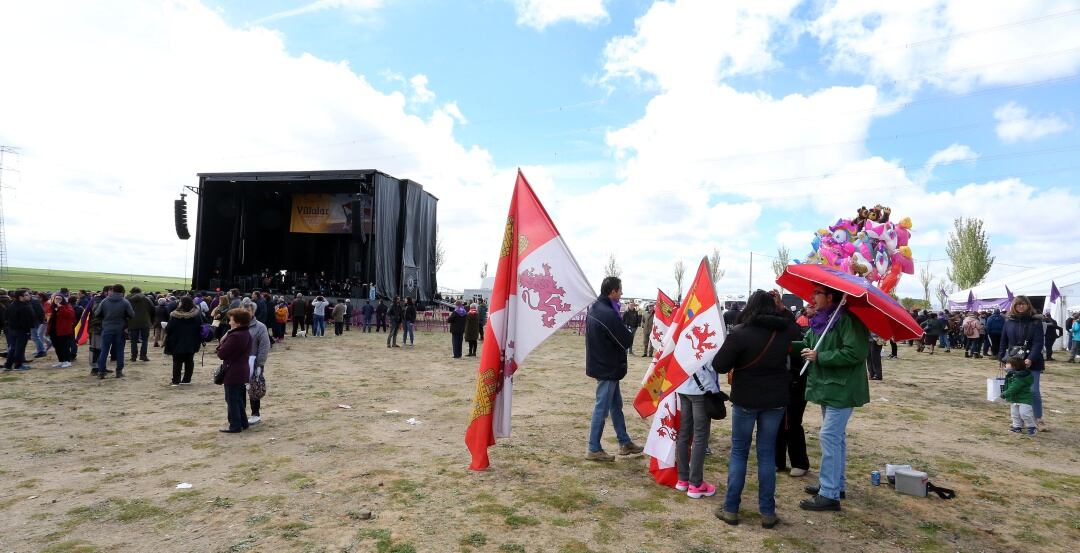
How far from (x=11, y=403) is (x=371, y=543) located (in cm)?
771

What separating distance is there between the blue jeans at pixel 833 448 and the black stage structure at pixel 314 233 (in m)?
23.1

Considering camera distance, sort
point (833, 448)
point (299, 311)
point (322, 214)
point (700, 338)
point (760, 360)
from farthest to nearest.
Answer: point (322, 214)
point (299, 311)
point (700, 338)
point (833, 448)
point (760, 360)

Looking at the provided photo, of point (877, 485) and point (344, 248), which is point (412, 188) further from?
point (877, 485)

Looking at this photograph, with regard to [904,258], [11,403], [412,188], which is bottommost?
[11,403]

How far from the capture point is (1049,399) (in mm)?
10297

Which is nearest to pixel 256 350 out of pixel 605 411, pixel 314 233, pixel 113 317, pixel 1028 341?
pixel 605 411

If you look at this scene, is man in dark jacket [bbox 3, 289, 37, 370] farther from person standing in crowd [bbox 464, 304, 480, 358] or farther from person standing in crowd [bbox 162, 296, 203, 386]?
person standing in crowd [bbox 464, 304, 480, 358]

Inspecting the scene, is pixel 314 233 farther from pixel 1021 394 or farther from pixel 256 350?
pixel 1021 394

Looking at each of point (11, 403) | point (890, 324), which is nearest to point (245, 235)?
point (11, 403)

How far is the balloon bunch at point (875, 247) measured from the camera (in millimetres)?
11609

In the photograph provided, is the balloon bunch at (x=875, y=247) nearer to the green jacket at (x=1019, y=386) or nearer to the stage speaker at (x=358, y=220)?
the green jacket at (x=1019, y=386)

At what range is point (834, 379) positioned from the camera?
4.19m

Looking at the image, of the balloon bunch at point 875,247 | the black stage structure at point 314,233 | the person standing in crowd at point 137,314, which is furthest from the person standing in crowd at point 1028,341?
the black stage structure at point 314,233

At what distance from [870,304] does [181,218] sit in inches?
1212
